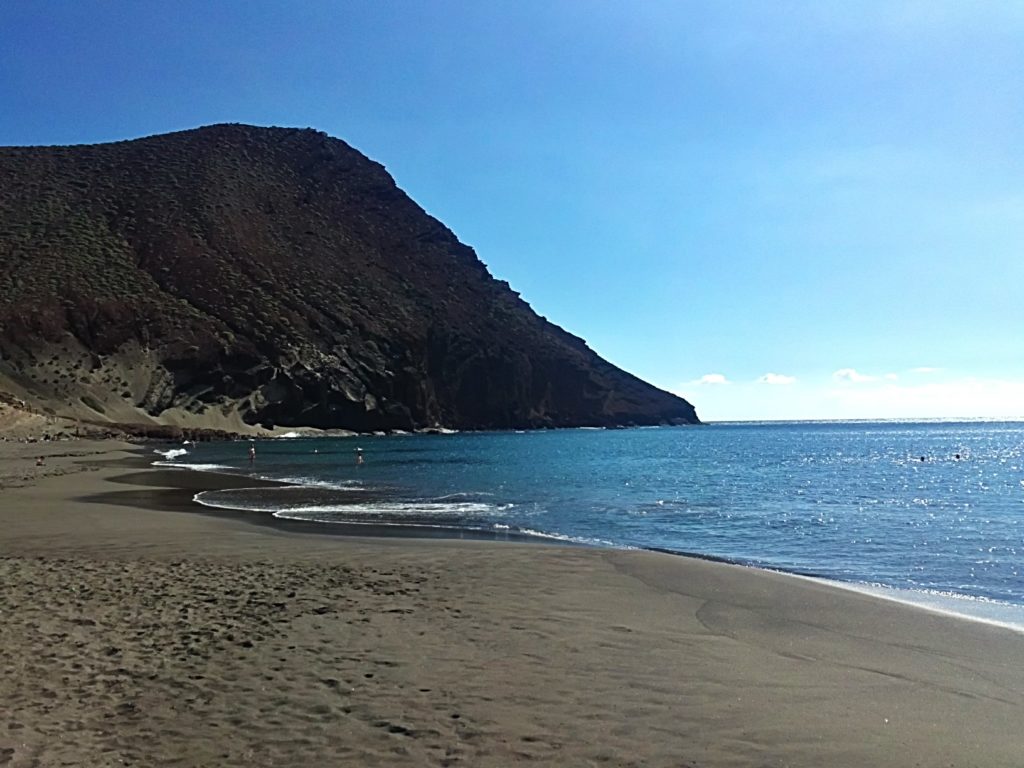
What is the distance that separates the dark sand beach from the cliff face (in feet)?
290

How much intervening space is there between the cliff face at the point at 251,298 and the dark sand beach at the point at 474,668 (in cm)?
8842

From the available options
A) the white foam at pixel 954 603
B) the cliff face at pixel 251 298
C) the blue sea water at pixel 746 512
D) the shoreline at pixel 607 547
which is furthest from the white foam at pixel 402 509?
the cliff face at pixel 251 298

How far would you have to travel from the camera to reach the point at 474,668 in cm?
746

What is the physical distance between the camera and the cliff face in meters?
101

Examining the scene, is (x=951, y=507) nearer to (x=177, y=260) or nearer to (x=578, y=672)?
(x=578, y=672)

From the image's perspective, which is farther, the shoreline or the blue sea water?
the blue sea water

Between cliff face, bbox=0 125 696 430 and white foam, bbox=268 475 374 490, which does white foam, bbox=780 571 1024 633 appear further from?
cliff face, bbox=0 125 696 430

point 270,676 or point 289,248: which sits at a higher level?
point 289,248

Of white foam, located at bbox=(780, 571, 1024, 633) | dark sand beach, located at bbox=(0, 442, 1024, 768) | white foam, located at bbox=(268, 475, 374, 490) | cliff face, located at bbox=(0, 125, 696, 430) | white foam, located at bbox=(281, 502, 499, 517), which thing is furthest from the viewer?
cliff face, located at bbox=(0, 125, 696, 430)

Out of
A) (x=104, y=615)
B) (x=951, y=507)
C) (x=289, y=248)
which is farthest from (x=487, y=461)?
(x=289, y=248)

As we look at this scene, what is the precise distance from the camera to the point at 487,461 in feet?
194

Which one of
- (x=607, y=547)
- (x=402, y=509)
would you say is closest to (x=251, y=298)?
(x=402, y=509)

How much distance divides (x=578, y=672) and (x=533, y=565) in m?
6.61

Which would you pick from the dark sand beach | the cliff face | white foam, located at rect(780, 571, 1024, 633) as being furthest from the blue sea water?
the cliff face
